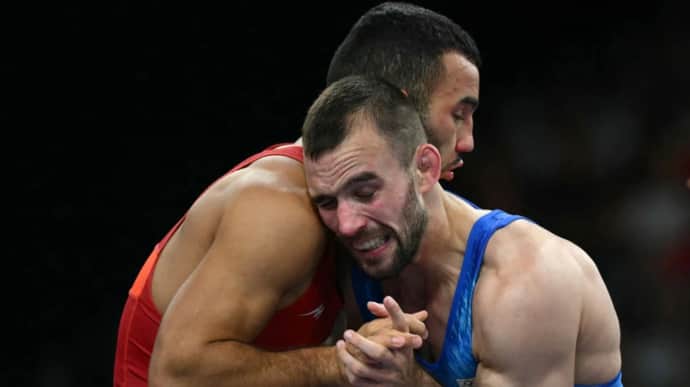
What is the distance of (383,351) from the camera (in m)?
2.01

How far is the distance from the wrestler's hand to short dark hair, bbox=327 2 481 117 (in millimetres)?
633

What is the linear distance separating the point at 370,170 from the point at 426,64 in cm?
49

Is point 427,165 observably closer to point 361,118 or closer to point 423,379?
point 361,118

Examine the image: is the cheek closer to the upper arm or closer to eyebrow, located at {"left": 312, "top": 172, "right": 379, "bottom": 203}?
eyebrow, located at {"left": 312, "top": 172, "right": 379, "bottom": 203}

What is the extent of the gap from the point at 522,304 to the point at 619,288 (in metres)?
3.10

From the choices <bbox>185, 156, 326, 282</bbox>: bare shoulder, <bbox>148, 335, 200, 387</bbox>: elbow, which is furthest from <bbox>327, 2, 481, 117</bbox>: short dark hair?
<bbox>148, 335, 200, 387</bbox>: elbow

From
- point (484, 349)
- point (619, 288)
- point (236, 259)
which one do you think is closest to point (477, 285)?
point (484, 349)

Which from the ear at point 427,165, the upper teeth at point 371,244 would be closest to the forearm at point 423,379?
the upper teeth at point 371,244

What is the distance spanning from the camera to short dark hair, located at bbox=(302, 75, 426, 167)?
2182 mm

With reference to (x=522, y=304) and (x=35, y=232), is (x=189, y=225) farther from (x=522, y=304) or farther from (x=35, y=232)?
(x=35, y=232)

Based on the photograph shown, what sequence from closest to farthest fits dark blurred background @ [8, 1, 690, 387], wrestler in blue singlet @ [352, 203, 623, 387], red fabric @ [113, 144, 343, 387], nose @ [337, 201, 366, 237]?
nose @ [337, 201, 366, 237] < wrestler in blue singlet @ [352, 203, 623, 387] < red fabric @ [113, 144, 343, 387] < dark blurred background @ [8, 1, 690, 387]

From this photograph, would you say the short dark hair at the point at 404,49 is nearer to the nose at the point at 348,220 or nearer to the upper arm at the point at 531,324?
the nose at the point at 348,220

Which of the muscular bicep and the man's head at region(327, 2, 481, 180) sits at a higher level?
the man's head at region(327, 2, 481, 180)

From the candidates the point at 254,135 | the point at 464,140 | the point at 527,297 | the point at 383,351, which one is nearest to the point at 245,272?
the point at 383,351
